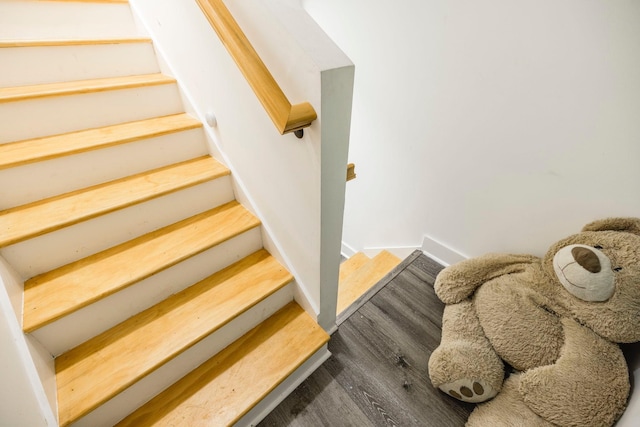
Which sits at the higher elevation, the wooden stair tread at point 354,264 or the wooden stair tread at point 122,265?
the wooden stair tread at point 122,265

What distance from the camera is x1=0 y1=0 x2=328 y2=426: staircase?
0.97 metres

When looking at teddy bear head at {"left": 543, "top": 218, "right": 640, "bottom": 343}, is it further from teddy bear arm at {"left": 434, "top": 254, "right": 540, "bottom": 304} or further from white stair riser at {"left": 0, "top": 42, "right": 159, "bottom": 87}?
white stair riser at {"left": 0, "top": 42, "right": 159, "bottom": 87}

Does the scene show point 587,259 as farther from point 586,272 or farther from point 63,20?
point 63,20

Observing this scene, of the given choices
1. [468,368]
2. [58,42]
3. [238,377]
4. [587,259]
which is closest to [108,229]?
[238,377]

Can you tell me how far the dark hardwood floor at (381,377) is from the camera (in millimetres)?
1096

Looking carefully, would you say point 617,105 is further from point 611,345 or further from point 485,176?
point 611,345

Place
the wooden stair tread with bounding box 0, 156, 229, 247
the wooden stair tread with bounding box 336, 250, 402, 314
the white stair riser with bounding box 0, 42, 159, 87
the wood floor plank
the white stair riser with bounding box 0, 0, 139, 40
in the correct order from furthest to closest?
the wooden stair tread with bounding box 336, 250, 402, 314 < the white stair riser with bounding box 0, 0, 139, 40 < the white stair riser with bounding box 0, 42, 159, 87 < the wood floor plank < the wooden stair tread with bounding box 0, 156, 229, 247

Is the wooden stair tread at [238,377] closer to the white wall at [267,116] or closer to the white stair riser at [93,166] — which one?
the white wall at [267,116]

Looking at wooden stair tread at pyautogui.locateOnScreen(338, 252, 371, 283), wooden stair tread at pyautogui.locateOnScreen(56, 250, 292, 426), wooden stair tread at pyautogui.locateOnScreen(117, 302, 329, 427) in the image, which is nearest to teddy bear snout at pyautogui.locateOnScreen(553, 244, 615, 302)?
wooden stair tread at pyautogui.locateOnScreen(117, 302, 329, 427)

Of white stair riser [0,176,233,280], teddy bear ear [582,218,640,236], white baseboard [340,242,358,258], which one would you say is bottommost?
white baseboard [340,242,358,258]

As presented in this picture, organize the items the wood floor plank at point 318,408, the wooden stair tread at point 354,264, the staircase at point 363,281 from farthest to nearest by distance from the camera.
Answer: the wooden stair tread at point 354,264 < the staircase at point 363,281 < the wood floor plank at point 318,408

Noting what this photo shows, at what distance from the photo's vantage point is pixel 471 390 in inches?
41.2

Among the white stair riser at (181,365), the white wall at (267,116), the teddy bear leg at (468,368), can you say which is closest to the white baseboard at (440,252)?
the teddy bear leg at (468,368)

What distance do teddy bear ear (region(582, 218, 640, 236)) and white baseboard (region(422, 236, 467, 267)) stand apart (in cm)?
64
